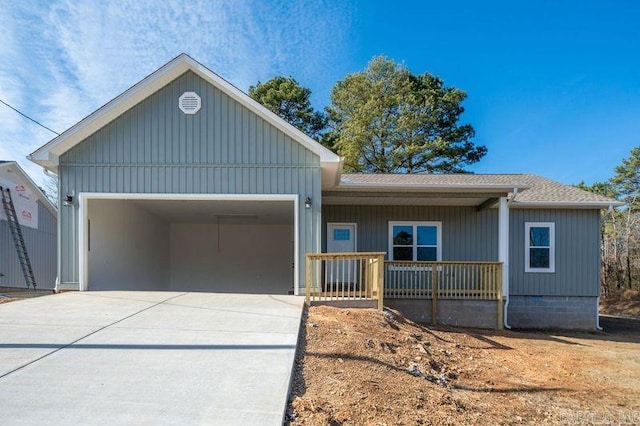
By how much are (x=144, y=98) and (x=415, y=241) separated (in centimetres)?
761

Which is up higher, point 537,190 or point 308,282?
point 537,190

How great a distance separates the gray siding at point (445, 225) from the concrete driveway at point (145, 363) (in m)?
4.79

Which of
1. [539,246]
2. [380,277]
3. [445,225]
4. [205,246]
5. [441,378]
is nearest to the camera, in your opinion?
[441,378]

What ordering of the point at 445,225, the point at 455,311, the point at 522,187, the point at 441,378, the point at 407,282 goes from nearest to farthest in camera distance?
the point at 441,378
the point at 522,187
the point at 455,311
the point at 407,282
the point at 445,225

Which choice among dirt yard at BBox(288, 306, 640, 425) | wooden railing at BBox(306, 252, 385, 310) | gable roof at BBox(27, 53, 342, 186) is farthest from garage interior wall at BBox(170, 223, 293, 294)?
dirt yard at BBox(288, 306, 640, 425)

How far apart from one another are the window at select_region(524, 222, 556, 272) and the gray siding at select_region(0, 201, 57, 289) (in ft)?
50.9

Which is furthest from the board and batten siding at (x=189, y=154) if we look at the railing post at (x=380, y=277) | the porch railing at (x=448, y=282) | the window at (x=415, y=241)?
the window at (x=415, y=241)

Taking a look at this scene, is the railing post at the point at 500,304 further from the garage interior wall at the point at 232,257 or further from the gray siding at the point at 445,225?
the garage interior wall at the point at 232,257

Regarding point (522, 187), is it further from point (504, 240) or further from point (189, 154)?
point (189, 154)

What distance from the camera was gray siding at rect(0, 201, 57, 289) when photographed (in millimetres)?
12547

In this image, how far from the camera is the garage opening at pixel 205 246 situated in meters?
11.3

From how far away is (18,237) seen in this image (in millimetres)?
13094

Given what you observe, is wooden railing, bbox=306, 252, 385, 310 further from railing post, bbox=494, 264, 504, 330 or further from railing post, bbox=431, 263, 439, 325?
railing post, bbox=494, 264, 504, 330

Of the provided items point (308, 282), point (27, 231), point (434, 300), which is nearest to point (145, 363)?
point (308, 282)
